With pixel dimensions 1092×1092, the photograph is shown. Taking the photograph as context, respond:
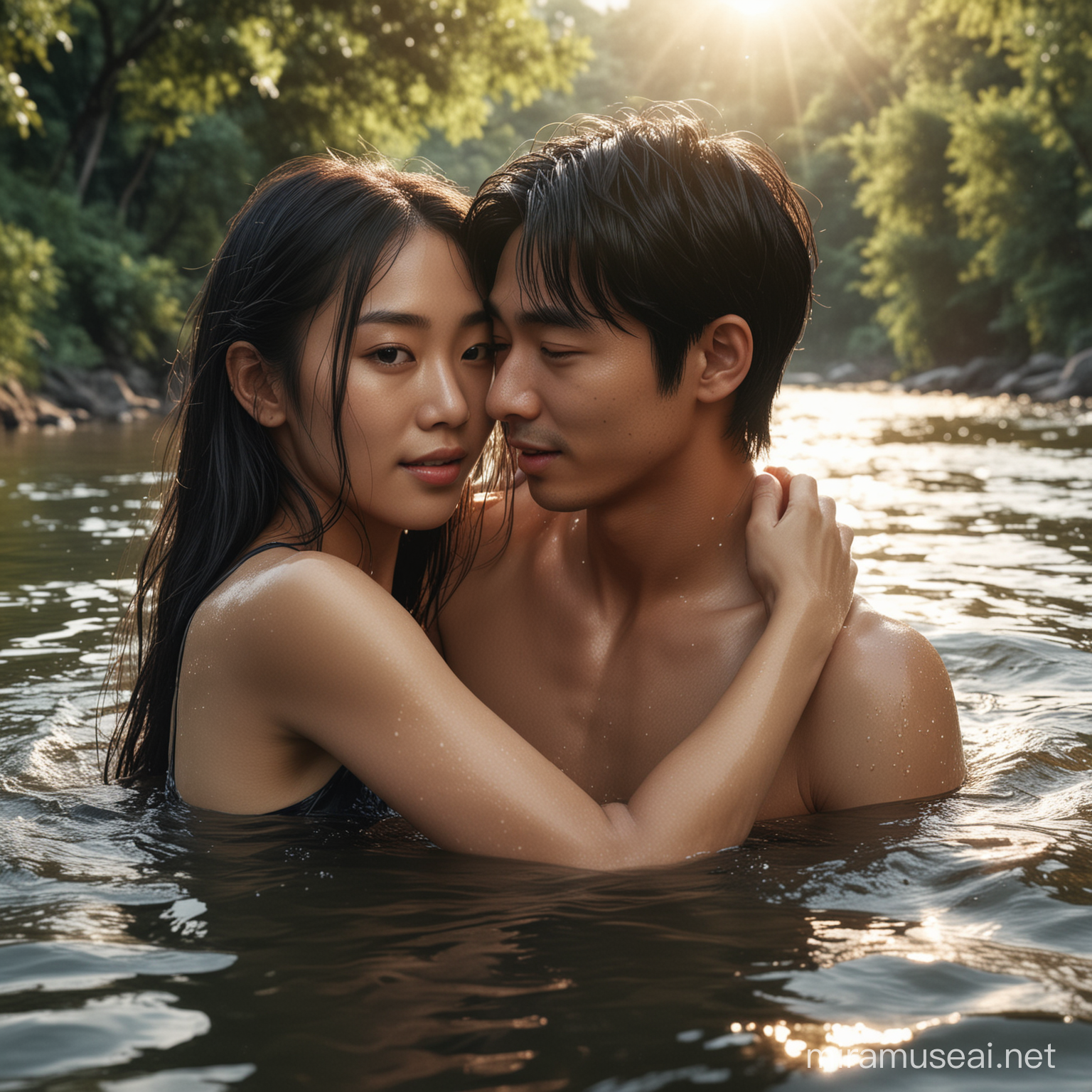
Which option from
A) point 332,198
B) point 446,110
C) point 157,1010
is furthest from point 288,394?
point 446,110

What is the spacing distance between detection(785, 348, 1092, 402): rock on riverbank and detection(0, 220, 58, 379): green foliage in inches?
844

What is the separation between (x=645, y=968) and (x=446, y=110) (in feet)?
71.6

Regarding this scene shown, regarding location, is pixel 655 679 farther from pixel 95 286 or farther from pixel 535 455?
pixel 95 286

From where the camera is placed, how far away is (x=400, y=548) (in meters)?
3.83

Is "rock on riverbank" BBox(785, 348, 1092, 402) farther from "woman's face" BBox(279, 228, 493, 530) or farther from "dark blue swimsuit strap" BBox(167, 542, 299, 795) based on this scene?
"dark blue swimsuit strap" BBox(167, 542, 299, 795)

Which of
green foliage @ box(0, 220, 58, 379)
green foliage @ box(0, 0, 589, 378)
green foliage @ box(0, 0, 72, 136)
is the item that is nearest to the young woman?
green foliage @ box(0, 0, 72, 136)

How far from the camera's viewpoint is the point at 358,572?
2.83 m

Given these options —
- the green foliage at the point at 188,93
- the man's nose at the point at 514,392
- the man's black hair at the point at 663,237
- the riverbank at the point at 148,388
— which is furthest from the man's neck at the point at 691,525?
the riverbank at the point at 148,388

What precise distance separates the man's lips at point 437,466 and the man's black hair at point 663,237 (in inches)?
16.8

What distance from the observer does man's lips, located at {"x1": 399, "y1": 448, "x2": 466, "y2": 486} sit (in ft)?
10.1

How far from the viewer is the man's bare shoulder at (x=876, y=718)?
2.97 meters

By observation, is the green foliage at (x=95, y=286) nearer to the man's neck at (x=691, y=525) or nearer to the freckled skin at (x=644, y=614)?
the freckled skin at (x=644, y=614)

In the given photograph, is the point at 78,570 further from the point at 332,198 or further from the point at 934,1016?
the point at 934,1016

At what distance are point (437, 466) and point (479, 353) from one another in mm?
315
